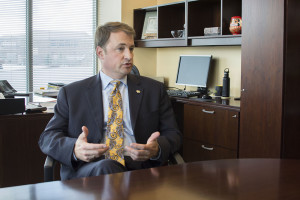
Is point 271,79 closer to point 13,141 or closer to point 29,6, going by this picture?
point 13,141

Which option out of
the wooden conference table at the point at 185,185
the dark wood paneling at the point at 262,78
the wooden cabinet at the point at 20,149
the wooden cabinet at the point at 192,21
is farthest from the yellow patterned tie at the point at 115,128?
the wooden cabinet at the point at 192,21

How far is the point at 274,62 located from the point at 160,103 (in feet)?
3.77

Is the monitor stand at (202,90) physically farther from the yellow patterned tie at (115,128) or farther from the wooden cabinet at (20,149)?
the yellow patterned tie at (115,128)

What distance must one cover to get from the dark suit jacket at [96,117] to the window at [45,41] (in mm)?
2927

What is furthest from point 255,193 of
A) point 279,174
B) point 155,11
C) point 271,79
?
point 155,11

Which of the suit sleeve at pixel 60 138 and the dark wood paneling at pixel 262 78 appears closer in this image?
the suit sleeve at pixel 60 138

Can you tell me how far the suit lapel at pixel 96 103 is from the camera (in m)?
2.26

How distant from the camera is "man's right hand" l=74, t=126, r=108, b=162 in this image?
183 centimetres

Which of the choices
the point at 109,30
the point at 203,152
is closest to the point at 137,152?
the point at 109,30

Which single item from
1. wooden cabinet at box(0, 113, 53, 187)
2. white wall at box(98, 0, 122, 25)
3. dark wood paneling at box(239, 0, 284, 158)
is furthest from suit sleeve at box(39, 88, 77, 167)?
white wall at box(98, 0, 122, 25)

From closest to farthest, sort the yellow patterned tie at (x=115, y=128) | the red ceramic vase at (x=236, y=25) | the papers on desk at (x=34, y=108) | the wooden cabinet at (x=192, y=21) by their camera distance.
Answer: the yellow patterned tie at (x=115, y=128)
the papers on desk at (x=34, y=108)
the red ceramic vase at (x=236, y=25)
the wooden cabinet at (x=192, y=21)

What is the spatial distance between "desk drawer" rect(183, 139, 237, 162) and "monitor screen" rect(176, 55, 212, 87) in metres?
0.74

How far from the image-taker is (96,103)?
2318 mm

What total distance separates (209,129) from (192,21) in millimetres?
1278
